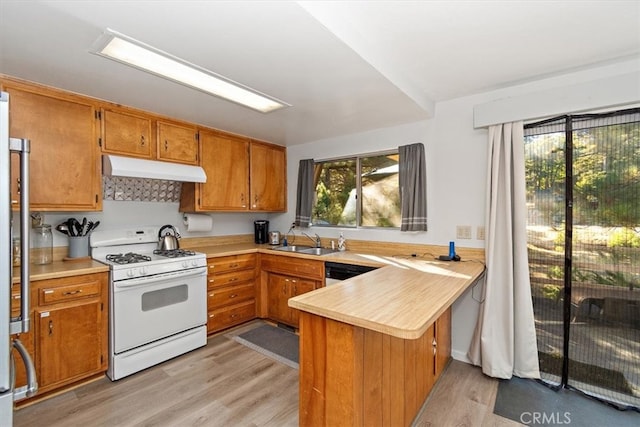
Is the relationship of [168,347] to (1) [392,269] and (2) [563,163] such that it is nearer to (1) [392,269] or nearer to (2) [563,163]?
(1) [392,269]

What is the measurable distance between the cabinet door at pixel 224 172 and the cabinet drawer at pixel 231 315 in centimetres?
112

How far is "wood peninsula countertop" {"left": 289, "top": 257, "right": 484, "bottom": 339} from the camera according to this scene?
1.22m

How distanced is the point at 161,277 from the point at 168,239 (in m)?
0.62

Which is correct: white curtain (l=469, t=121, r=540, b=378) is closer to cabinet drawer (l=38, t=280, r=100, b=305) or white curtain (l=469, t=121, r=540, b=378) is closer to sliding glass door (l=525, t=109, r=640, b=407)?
sliding glass door (l=525, t=109, r=640, b=407)

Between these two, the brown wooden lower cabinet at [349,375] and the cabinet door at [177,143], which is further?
the cabinet door at [177,143]

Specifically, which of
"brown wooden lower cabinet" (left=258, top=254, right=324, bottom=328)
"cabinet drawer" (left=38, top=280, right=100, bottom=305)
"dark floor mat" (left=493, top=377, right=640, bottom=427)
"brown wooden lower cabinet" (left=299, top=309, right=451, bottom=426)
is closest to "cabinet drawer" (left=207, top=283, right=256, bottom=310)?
"brown wooden lower cabinet" (left=258, top=254, right=324, bottom=328)

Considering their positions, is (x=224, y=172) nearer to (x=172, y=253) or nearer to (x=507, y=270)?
(x=172, y=253)

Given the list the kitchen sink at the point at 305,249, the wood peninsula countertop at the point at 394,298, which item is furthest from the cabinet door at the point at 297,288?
the wood peninsula countertop at the point at 394,298

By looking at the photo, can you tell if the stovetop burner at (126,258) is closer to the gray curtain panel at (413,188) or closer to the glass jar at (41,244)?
the glass jar at (41,244)

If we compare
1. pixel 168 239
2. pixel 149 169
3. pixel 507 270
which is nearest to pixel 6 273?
pixel 149 169

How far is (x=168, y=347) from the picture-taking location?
2604mm

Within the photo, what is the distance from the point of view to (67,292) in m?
2.15

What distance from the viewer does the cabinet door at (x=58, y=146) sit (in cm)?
213

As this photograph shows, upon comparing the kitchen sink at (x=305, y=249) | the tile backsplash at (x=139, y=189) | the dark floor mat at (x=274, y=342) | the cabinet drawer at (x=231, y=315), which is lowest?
the dark floor mat at (x=274, y=342)
